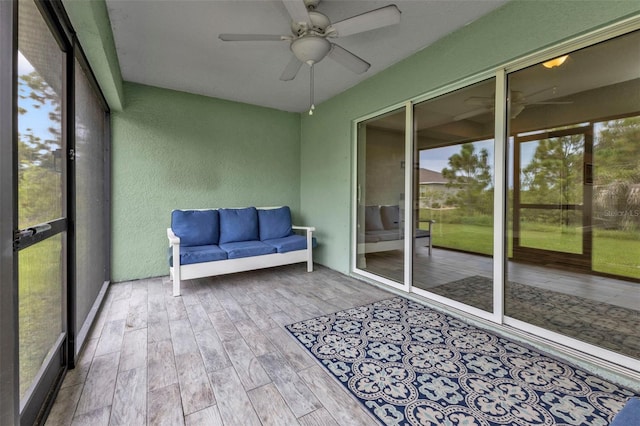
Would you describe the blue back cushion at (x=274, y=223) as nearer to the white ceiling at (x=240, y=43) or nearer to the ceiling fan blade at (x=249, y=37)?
the white ceiling at (x=240, y=43)

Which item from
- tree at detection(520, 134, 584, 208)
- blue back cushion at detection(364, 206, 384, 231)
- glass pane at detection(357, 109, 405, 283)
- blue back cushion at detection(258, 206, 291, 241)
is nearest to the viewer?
tree at detection(520, 134, 584, 208)

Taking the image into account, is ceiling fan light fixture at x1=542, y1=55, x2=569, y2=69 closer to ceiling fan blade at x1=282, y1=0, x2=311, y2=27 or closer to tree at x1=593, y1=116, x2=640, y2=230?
tree at x1=593, y1=116, x2=640, y2=230

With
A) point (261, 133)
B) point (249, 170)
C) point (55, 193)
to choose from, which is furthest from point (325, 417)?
point (261, 133)

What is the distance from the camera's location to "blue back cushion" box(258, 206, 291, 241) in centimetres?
405

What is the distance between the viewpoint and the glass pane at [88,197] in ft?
6.75

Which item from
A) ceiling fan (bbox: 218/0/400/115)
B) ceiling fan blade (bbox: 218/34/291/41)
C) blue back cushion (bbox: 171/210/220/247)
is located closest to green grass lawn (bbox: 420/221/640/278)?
ceiling fan (bbox: 218/0/400/115)

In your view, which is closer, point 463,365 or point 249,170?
point 463,365

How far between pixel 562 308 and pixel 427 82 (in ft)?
7.70

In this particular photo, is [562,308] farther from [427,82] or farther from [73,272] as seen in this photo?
[73,272]

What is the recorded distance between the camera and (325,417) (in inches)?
53.3

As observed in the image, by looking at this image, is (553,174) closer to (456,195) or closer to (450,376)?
(456,195)

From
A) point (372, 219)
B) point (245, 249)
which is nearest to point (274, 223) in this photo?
point (245, 249)

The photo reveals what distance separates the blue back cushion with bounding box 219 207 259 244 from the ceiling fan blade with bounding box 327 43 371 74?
8.06 ft

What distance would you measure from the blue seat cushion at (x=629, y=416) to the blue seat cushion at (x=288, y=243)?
3.16m
